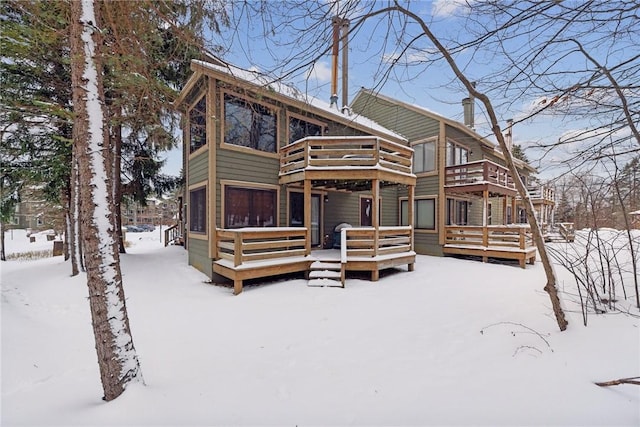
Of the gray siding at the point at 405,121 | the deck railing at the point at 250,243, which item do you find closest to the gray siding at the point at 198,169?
Result: the deck railing at the point at 250,243

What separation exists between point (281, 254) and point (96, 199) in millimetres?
4849

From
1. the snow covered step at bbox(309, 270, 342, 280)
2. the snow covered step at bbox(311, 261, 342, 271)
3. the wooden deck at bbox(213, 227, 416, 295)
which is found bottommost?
the snow covered step at bbox(309, 270, 342, 280)

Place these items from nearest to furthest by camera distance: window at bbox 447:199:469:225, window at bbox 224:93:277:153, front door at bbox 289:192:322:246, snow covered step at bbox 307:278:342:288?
1. snow covered step at bbox 307:278:342:288
2. window at bbox 224:93:277:153
3. front door at bbox 289:192:322:246
4. window at bbox 447:199:469:225

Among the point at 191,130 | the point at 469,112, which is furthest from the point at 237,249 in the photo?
the point at 469,112

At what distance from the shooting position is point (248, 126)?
26.6 ft

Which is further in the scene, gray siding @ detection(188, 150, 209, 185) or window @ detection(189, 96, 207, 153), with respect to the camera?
window @ detection(189, 96, 207, 153)

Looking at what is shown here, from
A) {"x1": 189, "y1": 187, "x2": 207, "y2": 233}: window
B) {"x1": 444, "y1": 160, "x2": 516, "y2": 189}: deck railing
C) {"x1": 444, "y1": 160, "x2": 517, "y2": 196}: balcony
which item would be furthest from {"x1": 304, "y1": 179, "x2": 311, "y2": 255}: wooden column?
{"x1": 444, "y1": 160, "x2": 516, "y2": 189}: deck railing

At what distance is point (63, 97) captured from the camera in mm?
8039

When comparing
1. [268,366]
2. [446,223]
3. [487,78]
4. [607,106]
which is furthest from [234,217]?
[446,223]

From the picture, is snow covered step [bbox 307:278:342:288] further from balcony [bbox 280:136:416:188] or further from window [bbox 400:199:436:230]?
window [bbox 400:199:436:230]

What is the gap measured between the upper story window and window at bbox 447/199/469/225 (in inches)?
68.1

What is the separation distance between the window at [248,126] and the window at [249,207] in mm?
1263

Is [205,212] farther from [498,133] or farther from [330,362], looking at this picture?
[498,133]

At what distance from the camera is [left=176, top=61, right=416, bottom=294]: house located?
696 cm
